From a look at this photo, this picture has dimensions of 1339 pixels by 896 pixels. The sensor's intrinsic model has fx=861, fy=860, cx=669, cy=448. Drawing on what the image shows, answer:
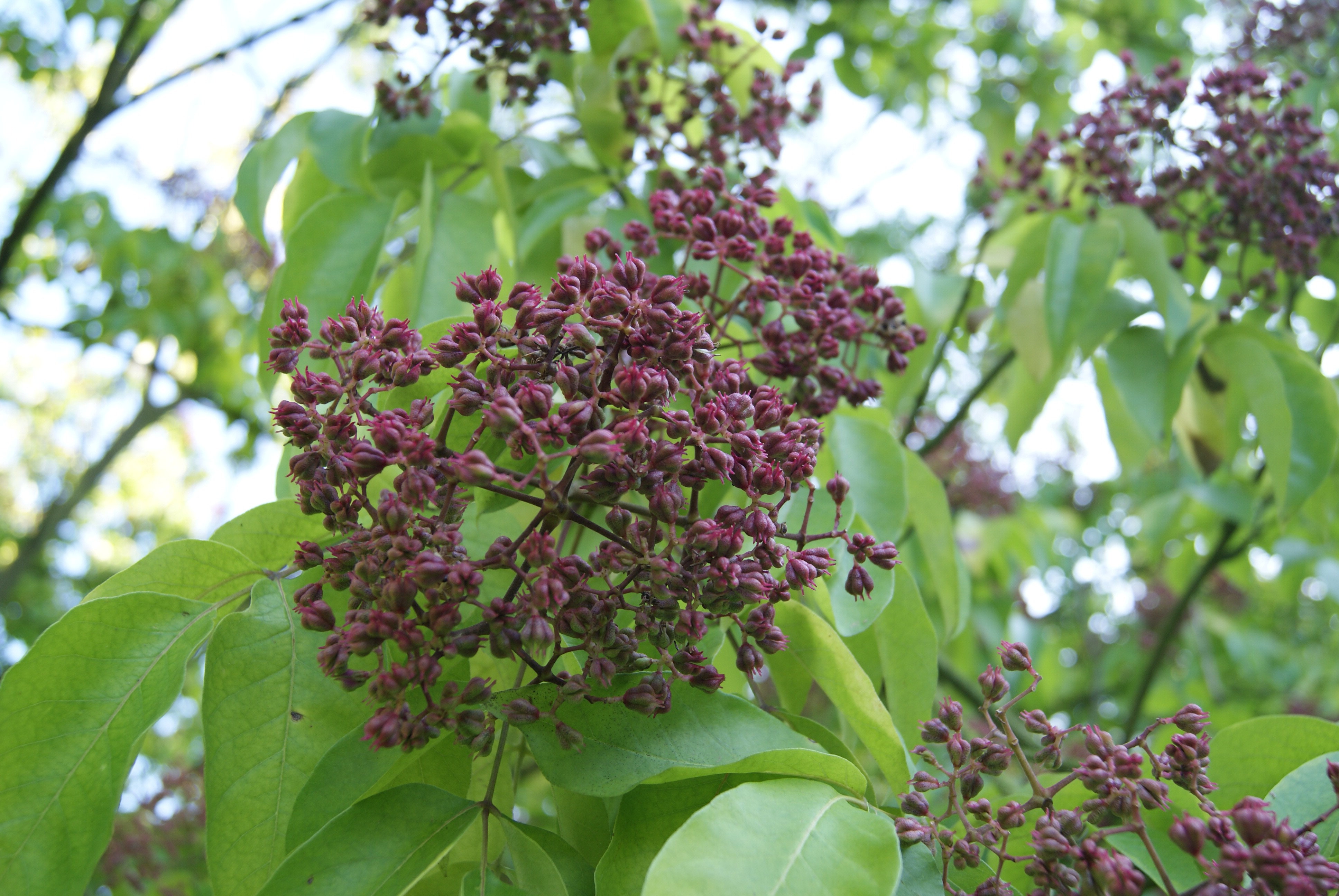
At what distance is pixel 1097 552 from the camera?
5.28 m

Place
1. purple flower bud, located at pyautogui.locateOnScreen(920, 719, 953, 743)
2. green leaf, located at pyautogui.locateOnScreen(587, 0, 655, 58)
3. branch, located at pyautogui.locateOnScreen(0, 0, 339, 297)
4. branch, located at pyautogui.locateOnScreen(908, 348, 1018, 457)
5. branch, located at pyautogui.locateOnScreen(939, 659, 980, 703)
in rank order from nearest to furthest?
purple flower bud, located at pyautogui.locateOnScreen(920, 719, 953, 743) < green leaf, located at pyautogui.locateOnScreen(587, 0, 655, 58) < branch, located at pyautogui.locateOnScreen(908, 348, 1018, 457) < branch, located at pyautogui.locateOnScreen(939, 659, 980, 703) < branch, located at pyautogui.locateOnScreen(0, 0, 339, 297)

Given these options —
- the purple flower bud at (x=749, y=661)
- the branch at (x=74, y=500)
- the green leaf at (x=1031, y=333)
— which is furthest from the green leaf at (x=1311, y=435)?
the branch at (x=74, y=500)

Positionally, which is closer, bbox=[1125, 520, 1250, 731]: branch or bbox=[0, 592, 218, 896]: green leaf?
bbox=[0, 592, 218, 896]: green leaf

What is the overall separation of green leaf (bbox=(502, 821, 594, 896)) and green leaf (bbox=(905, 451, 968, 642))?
0.75 metres

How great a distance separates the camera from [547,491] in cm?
82

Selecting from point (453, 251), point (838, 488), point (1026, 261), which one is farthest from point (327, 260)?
point (1026, 261)

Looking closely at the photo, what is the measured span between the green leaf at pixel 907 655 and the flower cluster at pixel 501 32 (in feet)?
3.83

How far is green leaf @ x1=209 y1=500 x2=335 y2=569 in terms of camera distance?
103 centimetres

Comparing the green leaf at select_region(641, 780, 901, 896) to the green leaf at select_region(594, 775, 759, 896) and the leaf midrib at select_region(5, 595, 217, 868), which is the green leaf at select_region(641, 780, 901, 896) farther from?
the leaf midrib at select_region(5, 595, 217, 868)

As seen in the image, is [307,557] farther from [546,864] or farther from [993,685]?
[993,685]

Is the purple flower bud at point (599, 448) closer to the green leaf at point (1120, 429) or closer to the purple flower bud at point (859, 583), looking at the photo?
the purple flower bud at point (859, 583)

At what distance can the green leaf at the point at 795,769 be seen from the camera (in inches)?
33.3

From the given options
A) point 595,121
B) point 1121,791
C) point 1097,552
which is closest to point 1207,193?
point 595,121

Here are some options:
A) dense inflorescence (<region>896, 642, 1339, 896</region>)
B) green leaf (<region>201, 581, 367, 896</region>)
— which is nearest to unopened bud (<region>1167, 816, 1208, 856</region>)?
dense inflorescence (<region>896, 642, 1339, 896</region>)
